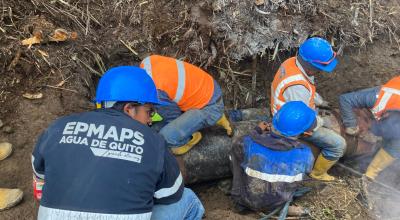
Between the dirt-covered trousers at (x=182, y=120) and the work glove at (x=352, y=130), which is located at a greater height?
the dirt-covered trousers at (x=182, y=120)

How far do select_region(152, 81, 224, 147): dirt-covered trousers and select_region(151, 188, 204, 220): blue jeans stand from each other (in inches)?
41.4

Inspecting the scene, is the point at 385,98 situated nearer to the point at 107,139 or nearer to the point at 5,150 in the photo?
the point at 107,139

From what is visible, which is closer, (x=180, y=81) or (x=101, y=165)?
(x=101, y=165)

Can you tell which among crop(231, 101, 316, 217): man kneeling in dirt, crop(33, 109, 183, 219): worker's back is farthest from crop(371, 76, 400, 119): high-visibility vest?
crop(33, 109, 183, 219): worker's back

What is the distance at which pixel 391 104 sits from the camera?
4.61m

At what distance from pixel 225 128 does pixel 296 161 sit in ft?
4.08

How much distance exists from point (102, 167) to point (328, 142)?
10.2 ft

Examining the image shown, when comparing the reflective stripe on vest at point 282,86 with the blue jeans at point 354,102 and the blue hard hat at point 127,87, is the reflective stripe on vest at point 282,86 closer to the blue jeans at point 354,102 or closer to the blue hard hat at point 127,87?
the blue jeans at point 354,102

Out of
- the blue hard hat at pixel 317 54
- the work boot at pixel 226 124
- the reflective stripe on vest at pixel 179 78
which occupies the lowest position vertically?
the work boot at pixel 226 124

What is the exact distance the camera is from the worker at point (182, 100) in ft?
13.4

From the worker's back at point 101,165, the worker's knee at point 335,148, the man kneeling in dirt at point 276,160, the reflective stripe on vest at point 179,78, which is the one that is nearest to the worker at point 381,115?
the worker's knee at point 335,148

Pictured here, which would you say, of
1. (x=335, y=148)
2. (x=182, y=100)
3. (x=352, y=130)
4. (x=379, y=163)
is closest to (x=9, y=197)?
(x=182, y=100)

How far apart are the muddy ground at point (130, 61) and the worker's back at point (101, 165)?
1.50m

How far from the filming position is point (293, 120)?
388 centimetres
